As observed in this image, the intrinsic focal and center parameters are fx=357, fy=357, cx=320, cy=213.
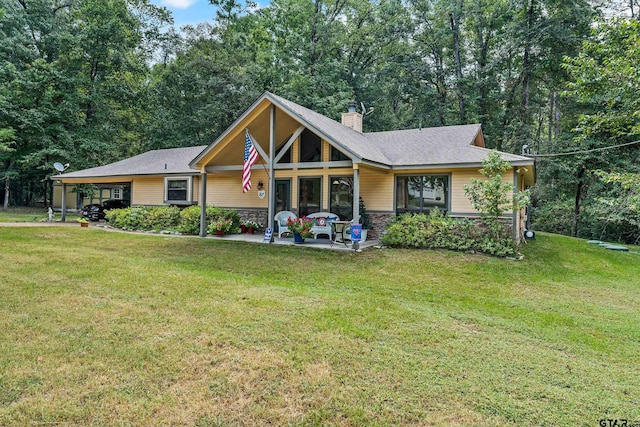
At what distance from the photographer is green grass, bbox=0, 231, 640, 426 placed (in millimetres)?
2617

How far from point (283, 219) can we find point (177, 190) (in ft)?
18.5

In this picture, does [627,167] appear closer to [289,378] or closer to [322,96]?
[322,96]

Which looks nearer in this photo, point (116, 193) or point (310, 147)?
point (310, 147)

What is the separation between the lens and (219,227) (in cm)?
1178

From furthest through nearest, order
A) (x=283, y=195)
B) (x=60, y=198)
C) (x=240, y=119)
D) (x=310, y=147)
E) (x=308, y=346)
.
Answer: (x=60, y=198), (x=283, y=195), (x=310, y=147), (x=240, y=119), (x=308, y=346)

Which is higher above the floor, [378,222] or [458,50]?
[458,50]

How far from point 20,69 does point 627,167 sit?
107ft

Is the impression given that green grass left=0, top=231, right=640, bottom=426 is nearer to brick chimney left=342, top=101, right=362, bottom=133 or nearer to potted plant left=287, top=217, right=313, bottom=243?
potted plant left=287, top=217, right=313, bottom=243

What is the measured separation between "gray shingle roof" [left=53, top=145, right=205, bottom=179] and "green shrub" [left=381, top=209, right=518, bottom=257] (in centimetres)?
879

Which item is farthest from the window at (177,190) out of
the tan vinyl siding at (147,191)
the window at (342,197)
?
the window at (342,197)

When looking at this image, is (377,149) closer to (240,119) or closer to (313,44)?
(240,119)

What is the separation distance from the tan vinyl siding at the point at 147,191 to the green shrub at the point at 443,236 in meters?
10.5

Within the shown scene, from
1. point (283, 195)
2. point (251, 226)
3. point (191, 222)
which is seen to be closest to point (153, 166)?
point (191, 222)

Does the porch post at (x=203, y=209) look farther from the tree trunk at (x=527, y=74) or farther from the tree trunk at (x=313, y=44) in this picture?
the tree trunk at (x=527, y=74)
